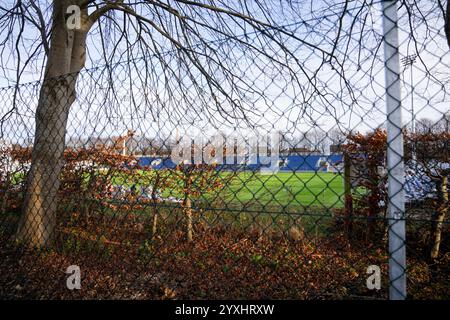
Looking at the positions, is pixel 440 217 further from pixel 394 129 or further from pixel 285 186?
pixel 394 129

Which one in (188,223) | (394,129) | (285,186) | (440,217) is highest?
(394,129)

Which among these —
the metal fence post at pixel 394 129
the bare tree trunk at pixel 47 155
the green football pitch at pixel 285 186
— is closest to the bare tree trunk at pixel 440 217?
the green football pitch at pixel 285 186

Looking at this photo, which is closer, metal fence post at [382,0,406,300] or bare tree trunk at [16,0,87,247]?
metal fence post at [382,0,406,300]

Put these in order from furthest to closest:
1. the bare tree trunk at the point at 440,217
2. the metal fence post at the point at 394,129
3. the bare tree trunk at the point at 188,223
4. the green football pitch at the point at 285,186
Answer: the bare tree trunk at the point at 188,223
the bare tree trunk at the point at 440,217
the green football pitch at the point at 285,186
the metal fence post at the point at 394,129

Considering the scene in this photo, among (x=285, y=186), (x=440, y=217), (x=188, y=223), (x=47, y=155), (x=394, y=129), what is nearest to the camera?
(x=394, y=129)

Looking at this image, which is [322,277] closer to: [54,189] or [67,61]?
[54,189]

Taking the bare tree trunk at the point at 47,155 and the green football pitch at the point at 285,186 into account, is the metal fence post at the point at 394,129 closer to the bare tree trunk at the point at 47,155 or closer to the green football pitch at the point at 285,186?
the green football pitch at the point at 285,186

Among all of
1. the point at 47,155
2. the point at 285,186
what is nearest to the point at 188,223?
the point at 47,155

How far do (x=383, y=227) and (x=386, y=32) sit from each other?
11.8 ft

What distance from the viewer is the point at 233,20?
320 centimetres

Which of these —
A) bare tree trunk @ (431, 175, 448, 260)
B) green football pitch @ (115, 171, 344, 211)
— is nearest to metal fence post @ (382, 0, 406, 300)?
green football pitch @ (115, 171, 344, 211)

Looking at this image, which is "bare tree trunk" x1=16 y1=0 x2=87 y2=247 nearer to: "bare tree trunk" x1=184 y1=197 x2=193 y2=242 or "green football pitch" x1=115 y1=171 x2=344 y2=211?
"green football pitch" x1=115 y1=171 x2=344 y2=211

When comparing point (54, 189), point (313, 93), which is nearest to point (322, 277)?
point (313, 93)
